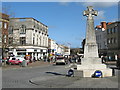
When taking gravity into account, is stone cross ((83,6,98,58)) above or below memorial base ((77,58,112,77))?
above

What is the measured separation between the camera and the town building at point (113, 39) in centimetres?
5981

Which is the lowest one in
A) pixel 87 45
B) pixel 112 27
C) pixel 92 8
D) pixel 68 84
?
pixel 68 84

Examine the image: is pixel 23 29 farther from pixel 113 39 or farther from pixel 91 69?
pixel 91 69

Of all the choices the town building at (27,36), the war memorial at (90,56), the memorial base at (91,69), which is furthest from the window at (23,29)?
the memorial base at (91,69)

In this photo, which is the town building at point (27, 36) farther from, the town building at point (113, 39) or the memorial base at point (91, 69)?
the memorial base at point (91, 69)

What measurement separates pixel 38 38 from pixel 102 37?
23.5 metres

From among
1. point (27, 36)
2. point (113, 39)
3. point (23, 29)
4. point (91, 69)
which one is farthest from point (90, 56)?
point (113, 39)

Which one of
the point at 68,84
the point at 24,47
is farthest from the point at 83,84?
the point at 24,47

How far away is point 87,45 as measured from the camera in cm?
1447

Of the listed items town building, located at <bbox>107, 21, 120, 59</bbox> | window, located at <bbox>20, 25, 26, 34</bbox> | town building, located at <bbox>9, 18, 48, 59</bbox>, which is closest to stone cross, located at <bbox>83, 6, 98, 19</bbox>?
town building, located at <bbox>9, 18, 48, 59</bbox>

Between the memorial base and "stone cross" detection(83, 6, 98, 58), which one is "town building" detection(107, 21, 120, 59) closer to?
"stone cross" detection(83, 6, 98, 58)

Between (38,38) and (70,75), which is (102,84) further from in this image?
(38,38)

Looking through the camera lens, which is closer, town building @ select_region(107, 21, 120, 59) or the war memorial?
the war memorial

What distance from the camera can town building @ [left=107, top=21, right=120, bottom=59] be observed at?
59.8 metres
